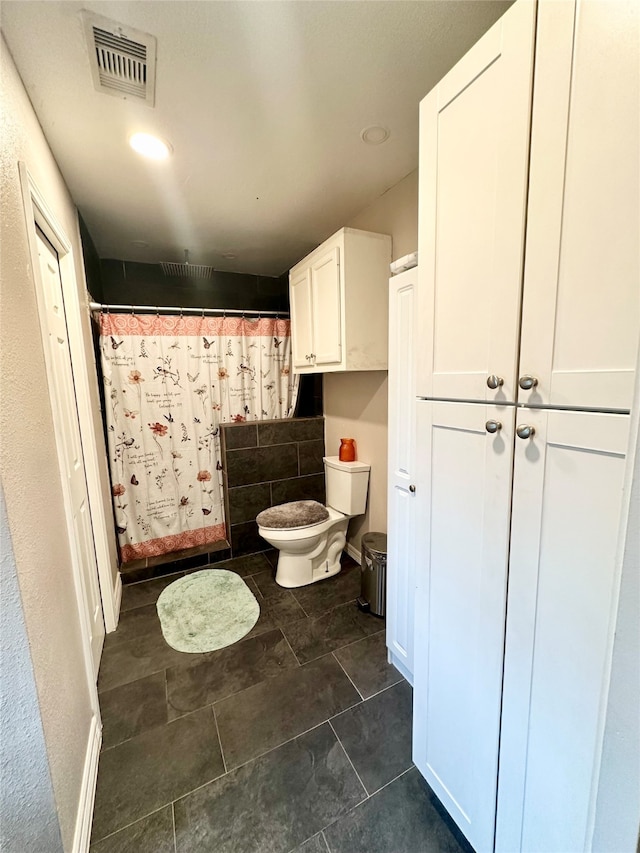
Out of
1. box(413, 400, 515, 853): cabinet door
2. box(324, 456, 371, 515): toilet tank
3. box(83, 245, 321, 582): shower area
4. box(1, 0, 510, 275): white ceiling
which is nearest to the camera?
box(413, 400, 515, 853): cabinet door

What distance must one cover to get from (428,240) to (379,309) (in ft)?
3.47

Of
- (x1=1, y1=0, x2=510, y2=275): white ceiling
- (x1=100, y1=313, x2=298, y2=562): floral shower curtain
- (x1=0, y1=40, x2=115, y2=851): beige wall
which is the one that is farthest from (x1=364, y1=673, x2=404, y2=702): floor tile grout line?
(x1=1, y1=0, x2=510, y2=275): white ceiling

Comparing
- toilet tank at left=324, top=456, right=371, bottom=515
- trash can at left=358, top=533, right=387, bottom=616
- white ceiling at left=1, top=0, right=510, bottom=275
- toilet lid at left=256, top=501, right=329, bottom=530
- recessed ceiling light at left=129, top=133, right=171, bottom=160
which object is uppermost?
white ceiling at left=1, top=0, right=510, bottom=275

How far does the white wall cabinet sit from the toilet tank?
0.69 m

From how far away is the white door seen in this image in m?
1.32

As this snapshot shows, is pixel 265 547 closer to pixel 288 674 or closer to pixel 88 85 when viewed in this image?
pixel 288 674

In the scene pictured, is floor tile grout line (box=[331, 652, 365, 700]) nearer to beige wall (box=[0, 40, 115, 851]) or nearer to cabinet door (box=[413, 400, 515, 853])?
cabinet door (box=[413, 400, 515, 853])

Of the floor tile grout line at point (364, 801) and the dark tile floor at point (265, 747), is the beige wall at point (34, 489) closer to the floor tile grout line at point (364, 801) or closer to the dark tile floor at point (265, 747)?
the dark tile floor at point (265, 747)

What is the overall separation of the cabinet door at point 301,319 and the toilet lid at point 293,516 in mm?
1001

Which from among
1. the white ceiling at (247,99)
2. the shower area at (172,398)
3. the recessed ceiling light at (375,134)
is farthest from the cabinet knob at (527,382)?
the shower area at (172,398)

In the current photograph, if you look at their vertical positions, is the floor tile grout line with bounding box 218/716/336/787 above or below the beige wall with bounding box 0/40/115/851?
below

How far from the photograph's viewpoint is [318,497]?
2943mm

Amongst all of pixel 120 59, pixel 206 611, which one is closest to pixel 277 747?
pixel 206 611

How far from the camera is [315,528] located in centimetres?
226
